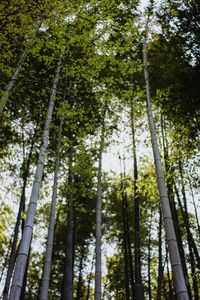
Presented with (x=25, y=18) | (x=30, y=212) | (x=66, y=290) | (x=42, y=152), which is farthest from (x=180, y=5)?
(x=66, y=290)

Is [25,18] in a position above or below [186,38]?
below

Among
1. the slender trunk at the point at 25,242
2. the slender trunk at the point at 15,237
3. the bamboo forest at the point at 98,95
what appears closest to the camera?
the slender trunk at the point at 25,242

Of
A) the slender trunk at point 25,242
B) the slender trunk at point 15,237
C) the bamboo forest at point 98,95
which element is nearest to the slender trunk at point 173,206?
the bamboo forest at point 98,95

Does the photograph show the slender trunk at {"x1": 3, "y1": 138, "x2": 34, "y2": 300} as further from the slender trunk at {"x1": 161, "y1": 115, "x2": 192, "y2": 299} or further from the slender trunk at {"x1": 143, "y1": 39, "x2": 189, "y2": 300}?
the slender trunk at {"x1": 143, "y1": 39, "x2": 189, "y2": 300}

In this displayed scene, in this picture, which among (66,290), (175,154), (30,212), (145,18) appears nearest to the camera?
(30,212)

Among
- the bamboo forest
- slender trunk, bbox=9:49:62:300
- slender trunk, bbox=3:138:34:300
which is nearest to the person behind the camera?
slender trunk, bbox=9:49:62:300

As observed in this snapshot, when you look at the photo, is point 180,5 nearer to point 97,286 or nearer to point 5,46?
point 5,46

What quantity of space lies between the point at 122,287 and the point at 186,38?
10.1m

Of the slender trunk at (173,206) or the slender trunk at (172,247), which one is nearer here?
the slender trunk at (172,247)

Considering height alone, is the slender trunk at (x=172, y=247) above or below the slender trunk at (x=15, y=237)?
below

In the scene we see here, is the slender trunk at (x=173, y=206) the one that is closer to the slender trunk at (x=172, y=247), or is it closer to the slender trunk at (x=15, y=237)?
the slender trunk at (x=172, y=247)

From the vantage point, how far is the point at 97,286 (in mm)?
5801

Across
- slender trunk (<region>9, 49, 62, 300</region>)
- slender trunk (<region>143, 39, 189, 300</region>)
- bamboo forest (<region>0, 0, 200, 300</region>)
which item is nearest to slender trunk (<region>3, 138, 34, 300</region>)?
bamboo forest (<region>0, 0, 200, 300</region>)

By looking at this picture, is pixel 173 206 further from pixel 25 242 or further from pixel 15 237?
pixel 25 242
